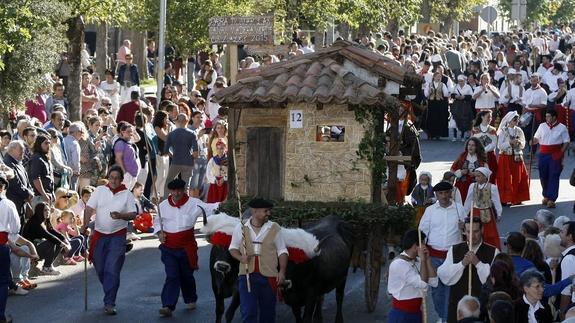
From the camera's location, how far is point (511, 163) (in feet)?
82.1

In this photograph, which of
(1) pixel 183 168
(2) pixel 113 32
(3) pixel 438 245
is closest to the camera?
(3) pixel 438 245

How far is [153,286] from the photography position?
1872 centimetres

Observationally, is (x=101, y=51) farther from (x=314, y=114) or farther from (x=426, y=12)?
(x=426, y=12)

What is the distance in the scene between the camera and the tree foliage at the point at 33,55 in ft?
83.4

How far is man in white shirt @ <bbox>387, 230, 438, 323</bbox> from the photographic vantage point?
13820 mm

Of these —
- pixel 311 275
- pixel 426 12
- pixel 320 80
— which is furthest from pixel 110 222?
pixel 426 12

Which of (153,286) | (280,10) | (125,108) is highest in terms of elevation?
(280,10)

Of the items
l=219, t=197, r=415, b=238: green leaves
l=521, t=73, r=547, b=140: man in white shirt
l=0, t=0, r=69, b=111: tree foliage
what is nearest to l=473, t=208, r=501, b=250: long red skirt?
l=219, t=197, r=415, b=238: green leaves

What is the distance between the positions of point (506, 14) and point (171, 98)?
62.4 meters

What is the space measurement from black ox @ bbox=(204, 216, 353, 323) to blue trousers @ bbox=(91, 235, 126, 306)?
1.43 meters

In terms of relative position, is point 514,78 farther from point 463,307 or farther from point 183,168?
point 463,307

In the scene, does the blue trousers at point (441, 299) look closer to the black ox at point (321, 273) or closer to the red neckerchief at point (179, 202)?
the black ox at point (321, 273)

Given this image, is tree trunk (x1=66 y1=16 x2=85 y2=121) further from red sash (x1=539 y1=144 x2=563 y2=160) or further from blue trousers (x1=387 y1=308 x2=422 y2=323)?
blue trousers (x1=387 y1=308 x2=422 y2=323)

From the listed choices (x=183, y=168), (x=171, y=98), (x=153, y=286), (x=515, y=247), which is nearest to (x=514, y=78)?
(x=171, y=98)
